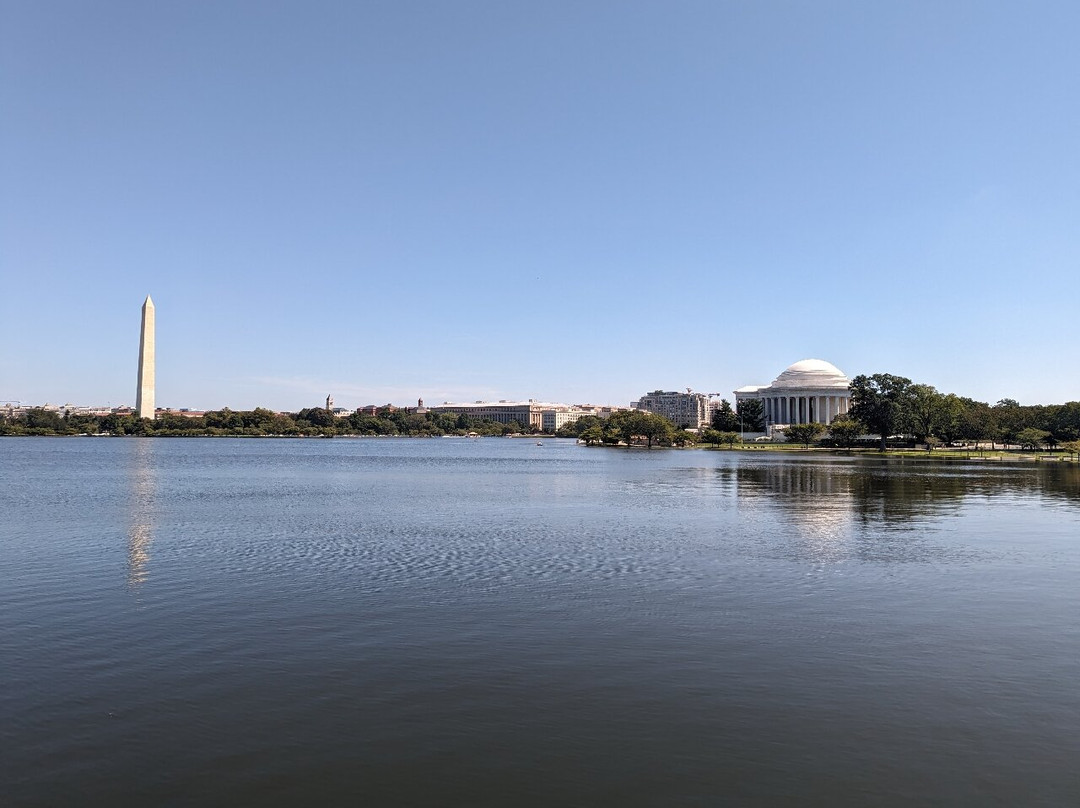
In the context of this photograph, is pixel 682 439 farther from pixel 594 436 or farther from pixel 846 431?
pixel 846 431

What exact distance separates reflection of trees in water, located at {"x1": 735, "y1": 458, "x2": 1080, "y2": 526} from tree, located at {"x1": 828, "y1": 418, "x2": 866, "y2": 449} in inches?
1797

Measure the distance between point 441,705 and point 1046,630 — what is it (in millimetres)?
11082

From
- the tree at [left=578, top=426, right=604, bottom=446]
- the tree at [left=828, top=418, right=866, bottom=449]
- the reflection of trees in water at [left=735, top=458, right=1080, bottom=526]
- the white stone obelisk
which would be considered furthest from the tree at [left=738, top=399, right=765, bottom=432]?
the white stone obelisk

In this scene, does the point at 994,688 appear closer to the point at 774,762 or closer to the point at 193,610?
the point at 774,762

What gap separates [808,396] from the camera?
178 metres

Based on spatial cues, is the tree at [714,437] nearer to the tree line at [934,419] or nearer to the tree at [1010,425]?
the tree line at [934,419]

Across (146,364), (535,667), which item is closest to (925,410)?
(535,667)

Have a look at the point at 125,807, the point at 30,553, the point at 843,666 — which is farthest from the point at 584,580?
the point at 30,553

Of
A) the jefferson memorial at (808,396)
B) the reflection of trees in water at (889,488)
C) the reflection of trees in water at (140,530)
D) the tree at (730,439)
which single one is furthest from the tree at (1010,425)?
the reflection of trees in water at (140,530)

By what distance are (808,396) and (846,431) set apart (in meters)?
55.4

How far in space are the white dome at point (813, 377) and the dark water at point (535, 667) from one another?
15660 cm

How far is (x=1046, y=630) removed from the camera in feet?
49.6

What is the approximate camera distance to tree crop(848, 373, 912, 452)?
Answer: 369ft

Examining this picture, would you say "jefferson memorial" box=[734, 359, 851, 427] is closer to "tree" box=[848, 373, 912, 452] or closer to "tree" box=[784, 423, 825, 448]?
"tree" box=[784, 423, 825, 448]
